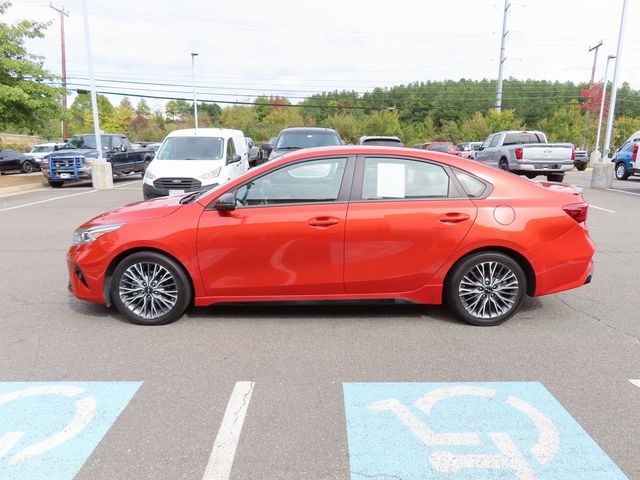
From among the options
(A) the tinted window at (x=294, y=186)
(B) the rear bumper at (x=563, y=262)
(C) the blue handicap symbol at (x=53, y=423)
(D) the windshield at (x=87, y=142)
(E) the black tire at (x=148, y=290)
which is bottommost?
(C) the blue handicap symbol at (x=53, y=423)

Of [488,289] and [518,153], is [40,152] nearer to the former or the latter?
[518,153]

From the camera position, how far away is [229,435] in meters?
2.81

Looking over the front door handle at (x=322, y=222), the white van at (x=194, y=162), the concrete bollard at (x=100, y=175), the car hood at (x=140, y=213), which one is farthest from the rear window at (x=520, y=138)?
the car hood at (x=140, y=213)

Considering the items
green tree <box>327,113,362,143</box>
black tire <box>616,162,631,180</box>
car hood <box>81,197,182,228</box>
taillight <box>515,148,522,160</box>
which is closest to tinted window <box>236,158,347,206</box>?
car hood <box>81,197,182,228</box>

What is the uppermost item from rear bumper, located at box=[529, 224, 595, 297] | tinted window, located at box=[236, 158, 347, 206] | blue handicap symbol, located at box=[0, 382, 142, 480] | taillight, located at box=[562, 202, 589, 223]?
tinted window, located at box=[236, 158, 347, 206]

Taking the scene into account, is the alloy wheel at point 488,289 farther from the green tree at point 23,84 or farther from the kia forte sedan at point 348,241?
the green tree at point 23,84

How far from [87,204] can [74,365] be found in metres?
10.5

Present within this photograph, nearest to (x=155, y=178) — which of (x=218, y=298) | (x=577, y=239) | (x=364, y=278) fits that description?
(x=218, y=298)

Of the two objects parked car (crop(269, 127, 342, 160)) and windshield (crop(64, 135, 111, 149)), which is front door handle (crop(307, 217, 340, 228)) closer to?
parked car (crop(269, 127, 342, 160))

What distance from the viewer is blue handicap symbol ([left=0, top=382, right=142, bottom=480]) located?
253cm

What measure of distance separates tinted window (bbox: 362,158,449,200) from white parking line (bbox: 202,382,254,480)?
80.3 inches

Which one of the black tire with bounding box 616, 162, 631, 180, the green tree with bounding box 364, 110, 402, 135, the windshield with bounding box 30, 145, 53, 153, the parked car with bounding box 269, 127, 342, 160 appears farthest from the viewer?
the green tree with bounding box 364, 110, 402, 135

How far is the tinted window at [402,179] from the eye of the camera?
14.4ft

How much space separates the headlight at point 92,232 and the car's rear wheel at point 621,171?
21229 millimetres
